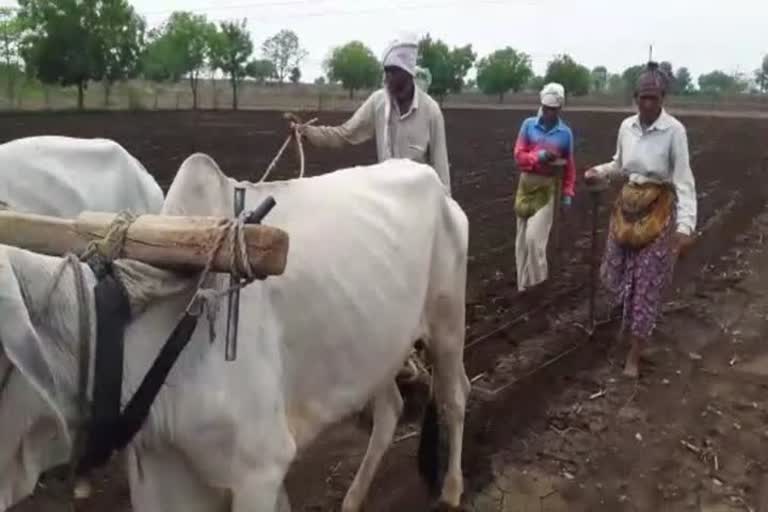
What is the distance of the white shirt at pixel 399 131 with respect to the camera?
212 inches

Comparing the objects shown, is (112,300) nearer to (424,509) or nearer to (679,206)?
(424,509)

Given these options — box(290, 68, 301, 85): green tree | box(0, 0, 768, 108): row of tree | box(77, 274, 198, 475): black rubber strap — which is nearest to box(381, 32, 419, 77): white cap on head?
box(77, 274, 198, 475): black rubber strap

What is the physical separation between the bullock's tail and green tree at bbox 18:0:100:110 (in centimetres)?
4472

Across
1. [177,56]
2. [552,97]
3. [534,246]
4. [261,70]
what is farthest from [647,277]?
[261,70]

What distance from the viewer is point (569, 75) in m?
83.2

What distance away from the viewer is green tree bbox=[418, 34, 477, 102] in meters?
70.4

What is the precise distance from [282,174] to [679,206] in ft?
36.3

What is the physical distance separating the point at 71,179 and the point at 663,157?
A: 3891mm

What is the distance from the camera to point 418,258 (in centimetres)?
406

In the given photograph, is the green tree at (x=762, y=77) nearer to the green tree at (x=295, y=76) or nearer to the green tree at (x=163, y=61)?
the green tree at (x=295, y=76)

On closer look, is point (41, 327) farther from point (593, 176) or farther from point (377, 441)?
point (593, 176)

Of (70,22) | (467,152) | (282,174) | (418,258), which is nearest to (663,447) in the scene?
(418,258)

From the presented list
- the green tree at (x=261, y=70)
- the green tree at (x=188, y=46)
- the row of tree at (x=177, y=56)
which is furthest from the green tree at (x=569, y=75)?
the green tree at (x=188, y=46)

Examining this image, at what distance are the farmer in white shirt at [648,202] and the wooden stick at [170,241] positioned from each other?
4.35m
